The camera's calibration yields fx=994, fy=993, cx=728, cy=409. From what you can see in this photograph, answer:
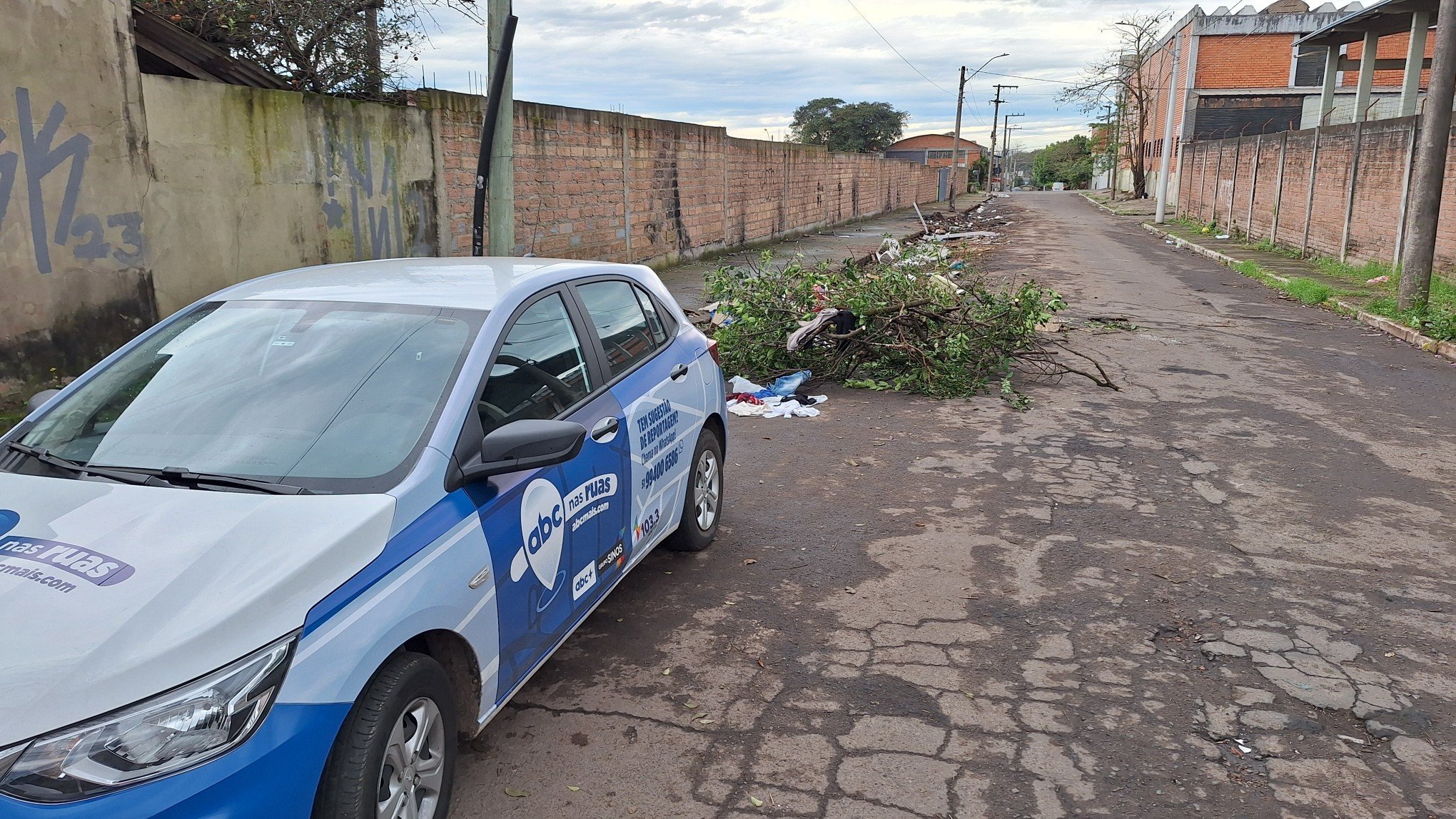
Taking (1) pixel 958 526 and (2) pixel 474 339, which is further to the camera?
(1) pixel 958 526

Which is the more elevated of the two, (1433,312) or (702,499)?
(1433,312)

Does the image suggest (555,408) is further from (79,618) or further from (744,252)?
(744,252)

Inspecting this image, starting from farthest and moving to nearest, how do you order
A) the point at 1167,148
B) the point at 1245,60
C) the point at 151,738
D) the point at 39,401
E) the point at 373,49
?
the point at 1245,60 → the point at 1167,148 → the point at 373,49 → the point at 39,401 → the point at 151,738

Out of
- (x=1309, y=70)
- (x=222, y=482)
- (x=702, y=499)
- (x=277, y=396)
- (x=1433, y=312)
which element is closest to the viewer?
(x=222, y=482)

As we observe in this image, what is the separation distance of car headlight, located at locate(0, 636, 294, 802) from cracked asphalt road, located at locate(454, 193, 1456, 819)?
1154 mm

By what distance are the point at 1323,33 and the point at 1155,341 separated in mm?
16402

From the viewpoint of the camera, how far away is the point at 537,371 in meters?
3.71

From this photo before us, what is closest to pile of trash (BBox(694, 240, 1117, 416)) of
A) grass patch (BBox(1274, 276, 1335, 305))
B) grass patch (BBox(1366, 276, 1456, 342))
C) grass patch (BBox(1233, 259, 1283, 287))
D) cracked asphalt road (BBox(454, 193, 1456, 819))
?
cracked asphalt road (BBox(454, 193, 1456, 819))

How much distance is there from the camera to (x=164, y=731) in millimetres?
2109

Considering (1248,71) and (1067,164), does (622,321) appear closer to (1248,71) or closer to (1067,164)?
(1248,71)

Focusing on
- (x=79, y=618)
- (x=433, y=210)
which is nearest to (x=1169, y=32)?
(x=433, y=210)

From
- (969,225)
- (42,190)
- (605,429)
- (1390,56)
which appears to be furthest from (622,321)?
(1390,56)

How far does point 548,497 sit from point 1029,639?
2.25m

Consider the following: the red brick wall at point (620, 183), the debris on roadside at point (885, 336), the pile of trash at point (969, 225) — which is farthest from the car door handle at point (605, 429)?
the pile of trash at point (969, 225)
